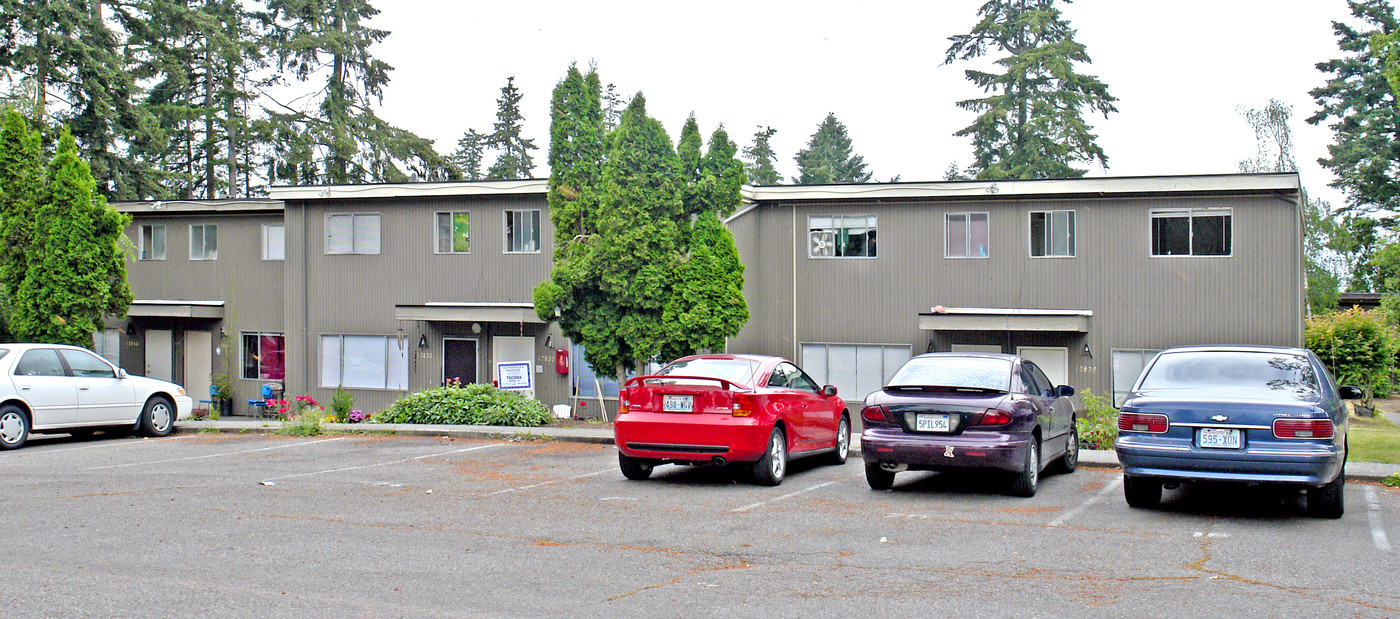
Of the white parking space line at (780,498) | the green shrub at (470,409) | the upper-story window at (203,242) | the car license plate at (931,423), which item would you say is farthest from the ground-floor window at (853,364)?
the upper-story window at (203,242)

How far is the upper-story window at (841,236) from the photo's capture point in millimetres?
22844

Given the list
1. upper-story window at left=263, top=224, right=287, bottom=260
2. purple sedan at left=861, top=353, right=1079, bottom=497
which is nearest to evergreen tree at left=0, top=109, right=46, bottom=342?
upper-story window at left=263, top=224, right=287, bottom=260

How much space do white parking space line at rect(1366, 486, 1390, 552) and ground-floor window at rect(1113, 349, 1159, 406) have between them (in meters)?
10.3

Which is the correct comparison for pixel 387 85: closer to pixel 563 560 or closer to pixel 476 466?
pixel 476 466

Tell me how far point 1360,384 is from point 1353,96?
25.9m

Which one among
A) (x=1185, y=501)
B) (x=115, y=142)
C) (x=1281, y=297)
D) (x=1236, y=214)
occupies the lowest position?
(x=1185, y=501)

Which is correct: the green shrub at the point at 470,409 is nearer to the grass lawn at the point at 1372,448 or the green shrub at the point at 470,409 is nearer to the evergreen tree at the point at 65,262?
the evergreen tree at the point at 65,262

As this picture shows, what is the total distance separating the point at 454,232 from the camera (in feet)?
80.0

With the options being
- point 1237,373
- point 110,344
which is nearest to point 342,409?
point 110,344

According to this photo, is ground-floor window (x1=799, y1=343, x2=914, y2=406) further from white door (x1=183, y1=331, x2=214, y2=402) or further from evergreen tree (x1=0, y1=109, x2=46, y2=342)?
white door (x1=183, y1=331, x2=214, y2=402)

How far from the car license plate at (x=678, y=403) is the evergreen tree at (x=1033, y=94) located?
33072 mm

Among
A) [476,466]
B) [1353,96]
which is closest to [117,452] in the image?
[476,466]

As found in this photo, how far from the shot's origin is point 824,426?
12.7 meters

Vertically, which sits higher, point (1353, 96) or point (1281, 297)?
point (1353, 96)
